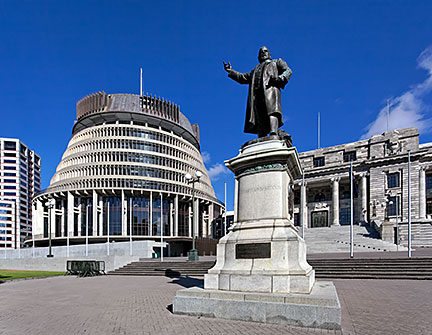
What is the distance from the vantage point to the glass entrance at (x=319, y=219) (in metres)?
59.0

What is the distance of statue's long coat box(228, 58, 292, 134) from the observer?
909cm

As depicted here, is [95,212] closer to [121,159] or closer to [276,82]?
[121,159]

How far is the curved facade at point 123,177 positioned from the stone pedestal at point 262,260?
5402 cm

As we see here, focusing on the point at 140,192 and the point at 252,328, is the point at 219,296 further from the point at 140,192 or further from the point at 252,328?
the point at 140,192

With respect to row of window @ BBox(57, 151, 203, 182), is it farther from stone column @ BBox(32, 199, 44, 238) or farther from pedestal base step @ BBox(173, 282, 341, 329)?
pedestal base step @ BBox(173, 282, 341, 329)

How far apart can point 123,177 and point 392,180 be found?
166 ft

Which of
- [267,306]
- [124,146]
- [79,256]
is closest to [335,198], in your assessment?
[79,256]

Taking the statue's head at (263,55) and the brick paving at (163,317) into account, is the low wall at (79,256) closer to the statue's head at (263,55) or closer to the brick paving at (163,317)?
the brick paving at (163,317)

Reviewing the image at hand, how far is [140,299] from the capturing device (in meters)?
10.9

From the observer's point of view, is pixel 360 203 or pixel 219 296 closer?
pixel 219 296

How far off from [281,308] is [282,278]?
2.74 ft

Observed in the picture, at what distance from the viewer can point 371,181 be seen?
172 feet

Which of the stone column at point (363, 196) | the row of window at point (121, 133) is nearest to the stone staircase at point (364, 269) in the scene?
the stone column at point (363, 196)

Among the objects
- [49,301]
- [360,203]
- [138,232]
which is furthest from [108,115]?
[49,301]
